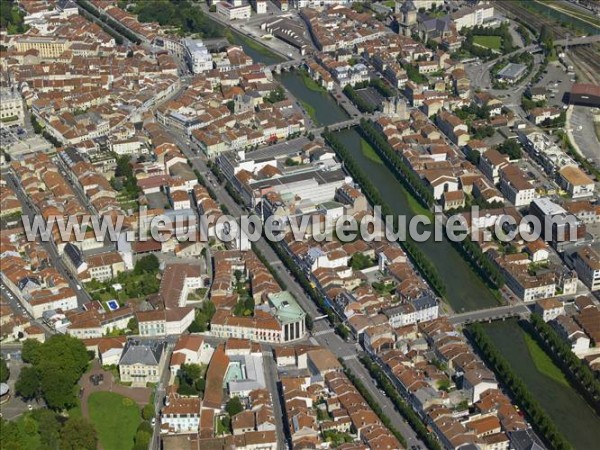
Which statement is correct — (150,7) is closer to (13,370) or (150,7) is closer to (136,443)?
(13,370)

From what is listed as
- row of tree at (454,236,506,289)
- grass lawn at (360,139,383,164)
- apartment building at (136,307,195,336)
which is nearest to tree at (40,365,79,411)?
apartment building at (136,307,195,336)

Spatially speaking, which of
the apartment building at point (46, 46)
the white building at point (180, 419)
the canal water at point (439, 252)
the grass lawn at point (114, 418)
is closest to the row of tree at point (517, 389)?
the canal water at point (439, 252)

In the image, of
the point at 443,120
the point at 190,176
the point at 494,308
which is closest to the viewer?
the point at 494,308

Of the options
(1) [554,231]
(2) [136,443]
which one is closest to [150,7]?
(1) [554,231]

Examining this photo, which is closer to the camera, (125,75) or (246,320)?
(246,320)

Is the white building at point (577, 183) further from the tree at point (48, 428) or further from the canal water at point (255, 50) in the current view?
the tree at point (48, 428)

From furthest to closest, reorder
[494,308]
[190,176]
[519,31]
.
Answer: [519,31] < [190,176] < [494,308]

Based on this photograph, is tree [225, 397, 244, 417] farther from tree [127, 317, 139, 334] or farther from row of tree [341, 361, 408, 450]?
tree [127, 317, 139, 334]

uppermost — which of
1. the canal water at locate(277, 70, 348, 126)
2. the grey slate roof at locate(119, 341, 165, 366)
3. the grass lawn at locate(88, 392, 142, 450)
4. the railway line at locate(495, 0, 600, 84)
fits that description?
the grey slate roof at locate(119, 341, 165, 366)
